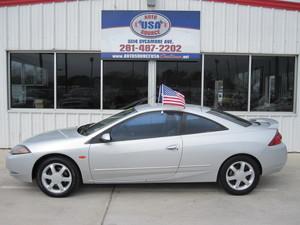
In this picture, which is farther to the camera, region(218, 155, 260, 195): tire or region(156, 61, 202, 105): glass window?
region(156, 61, 202, 105): glass window

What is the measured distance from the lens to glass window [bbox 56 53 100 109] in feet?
30.7

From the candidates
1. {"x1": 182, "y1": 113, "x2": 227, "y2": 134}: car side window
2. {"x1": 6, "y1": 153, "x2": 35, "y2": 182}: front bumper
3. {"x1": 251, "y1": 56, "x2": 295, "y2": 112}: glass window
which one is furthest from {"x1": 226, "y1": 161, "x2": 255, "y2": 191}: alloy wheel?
{"x1": 251, "y1": 56, "x2": 295, "y2": 112}: glass window

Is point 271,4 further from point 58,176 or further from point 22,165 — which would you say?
point 22,165

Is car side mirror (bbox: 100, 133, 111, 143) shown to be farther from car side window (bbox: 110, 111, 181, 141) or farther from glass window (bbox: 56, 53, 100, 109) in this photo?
glass window (bbox: 56, 53, 100, 109)

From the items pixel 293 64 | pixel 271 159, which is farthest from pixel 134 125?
pixel 293 64

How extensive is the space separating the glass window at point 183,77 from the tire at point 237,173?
393cm

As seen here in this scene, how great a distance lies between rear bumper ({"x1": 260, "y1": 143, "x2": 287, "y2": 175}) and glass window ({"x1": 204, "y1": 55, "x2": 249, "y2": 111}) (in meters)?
3.73

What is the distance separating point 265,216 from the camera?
4.88 m

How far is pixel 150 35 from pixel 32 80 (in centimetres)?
346

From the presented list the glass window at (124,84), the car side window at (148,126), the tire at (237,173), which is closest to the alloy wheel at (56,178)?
the car side window at (148,126)

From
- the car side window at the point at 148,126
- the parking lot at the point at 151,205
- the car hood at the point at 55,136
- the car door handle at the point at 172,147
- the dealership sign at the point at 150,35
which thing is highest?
the dealership sign at the point at 150,35

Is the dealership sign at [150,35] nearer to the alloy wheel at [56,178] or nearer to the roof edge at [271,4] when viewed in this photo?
the roof edge at [271,4]

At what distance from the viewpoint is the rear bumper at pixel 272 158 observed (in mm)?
5695

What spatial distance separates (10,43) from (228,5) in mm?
5883
